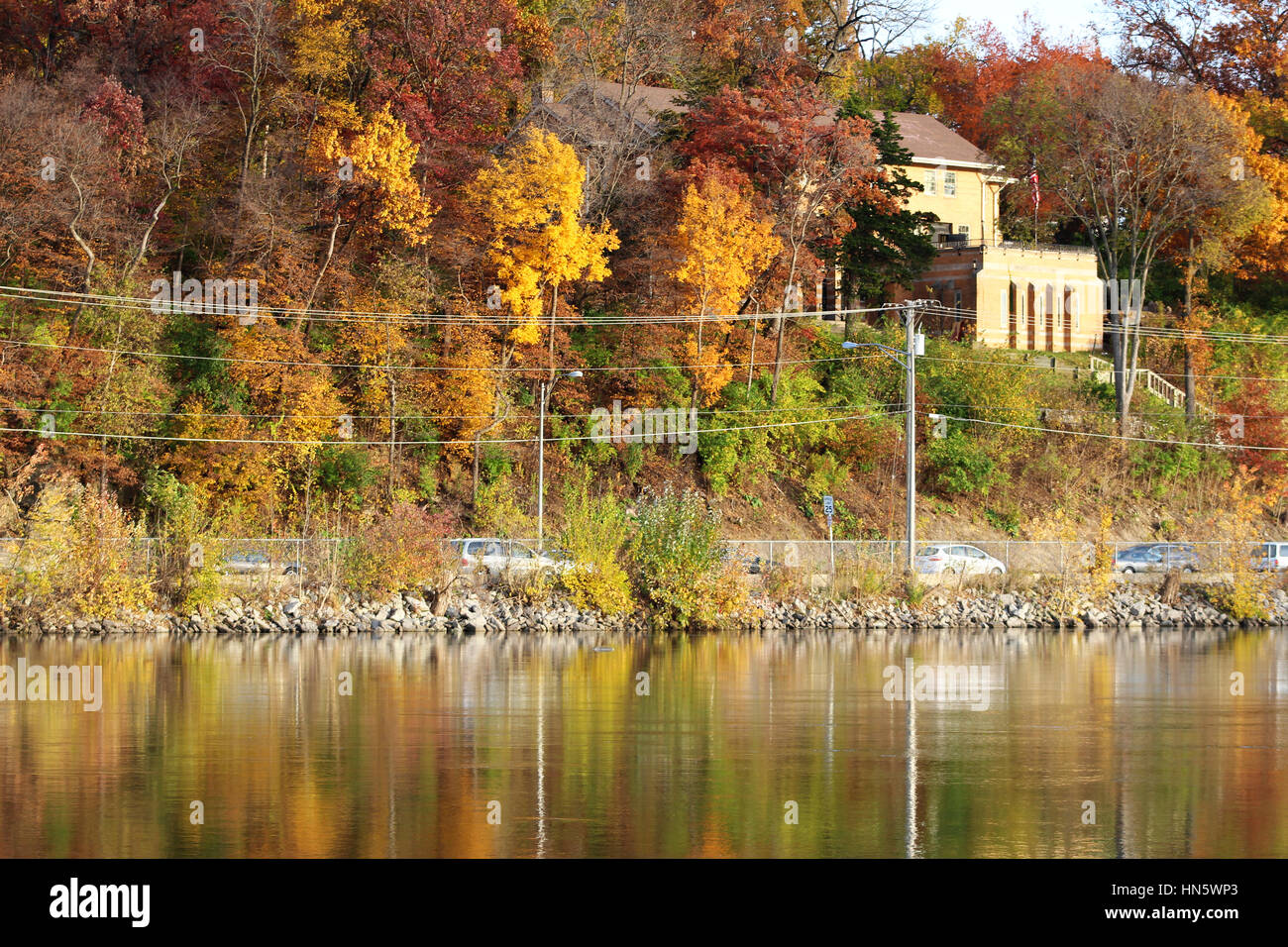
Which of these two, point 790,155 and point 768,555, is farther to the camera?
point 790,155

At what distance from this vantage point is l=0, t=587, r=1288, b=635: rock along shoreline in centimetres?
4534

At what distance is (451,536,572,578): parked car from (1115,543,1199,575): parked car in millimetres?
22755

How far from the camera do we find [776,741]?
22766mm

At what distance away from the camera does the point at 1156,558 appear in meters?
60.0

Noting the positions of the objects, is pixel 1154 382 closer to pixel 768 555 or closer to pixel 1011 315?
pixel 1011 315

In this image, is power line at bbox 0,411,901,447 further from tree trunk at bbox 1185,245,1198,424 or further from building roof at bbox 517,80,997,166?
tree trunk at bbox 1185,245,1198,424

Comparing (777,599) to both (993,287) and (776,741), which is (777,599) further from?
(993,287)

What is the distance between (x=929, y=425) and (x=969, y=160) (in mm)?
30426

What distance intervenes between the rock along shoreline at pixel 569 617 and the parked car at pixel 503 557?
1.12 metres

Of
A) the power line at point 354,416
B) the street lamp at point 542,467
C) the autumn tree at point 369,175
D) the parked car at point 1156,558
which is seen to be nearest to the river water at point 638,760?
the street lamp at point 542,467

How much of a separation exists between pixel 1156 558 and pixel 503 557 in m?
27.9

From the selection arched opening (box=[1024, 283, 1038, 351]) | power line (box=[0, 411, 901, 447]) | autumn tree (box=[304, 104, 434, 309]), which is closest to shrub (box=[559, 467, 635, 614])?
power line (box=[0, 411, 901, 447])

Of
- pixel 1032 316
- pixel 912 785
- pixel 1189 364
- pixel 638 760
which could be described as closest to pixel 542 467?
pixel 638 760

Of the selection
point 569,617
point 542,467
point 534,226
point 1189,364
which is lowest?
point 569,617
